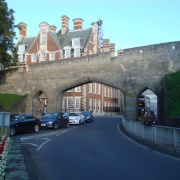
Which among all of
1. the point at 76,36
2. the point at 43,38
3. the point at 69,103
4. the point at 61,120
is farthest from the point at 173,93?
the point at 43,38

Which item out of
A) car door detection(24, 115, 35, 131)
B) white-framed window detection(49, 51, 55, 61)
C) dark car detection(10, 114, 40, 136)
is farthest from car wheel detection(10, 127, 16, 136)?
white-framed window detection(49, 51, 55, 61)

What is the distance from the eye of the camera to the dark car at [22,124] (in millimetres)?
18628

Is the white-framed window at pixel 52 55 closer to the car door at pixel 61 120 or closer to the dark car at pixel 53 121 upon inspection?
the dark car at pixel 53 121

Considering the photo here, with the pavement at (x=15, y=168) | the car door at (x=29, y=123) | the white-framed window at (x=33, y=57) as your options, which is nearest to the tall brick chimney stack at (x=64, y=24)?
the white-framed window at (x=33, y=57)

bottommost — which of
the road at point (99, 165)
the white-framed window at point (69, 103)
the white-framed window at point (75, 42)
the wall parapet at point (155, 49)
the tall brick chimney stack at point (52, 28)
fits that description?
the road at point (99, 165)

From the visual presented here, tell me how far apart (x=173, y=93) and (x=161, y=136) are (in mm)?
11393

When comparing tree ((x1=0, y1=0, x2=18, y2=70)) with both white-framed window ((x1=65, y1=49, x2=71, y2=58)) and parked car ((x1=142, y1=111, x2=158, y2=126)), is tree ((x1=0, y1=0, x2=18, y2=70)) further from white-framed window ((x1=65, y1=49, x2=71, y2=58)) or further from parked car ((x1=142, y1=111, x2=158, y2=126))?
white-framed window ((x1=65, y1=49, x2=71, y2=58))

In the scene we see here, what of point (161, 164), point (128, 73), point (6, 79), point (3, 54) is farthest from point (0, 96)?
point (161, 164)

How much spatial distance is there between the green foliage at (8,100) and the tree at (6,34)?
18.3 feet

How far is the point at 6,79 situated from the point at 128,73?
765 inches

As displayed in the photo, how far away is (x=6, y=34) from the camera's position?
1126 inches

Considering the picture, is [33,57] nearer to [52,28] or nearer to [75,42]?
[52,28]

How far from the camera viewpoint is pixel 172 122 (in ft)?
61.5

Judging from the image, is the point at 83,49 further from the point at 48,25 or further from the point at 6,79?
the point at 6,79
